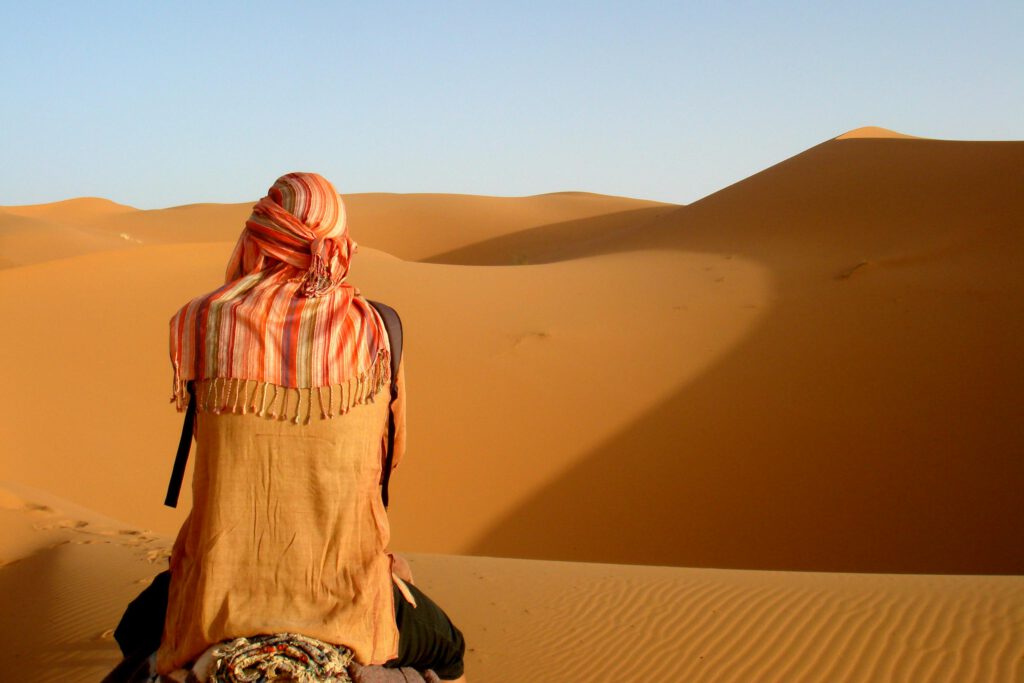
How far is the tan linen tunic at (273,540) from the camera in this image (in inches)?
99.0

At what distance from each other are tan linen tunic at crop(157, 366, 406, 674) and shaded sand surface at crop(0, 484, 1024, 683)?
1.90 meters

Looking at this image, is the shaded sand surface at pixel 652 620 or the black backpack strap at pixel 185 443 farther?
the shaded sand surface at pixel 652 620

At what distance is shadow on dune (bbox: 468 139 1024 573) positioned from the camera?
8859mm

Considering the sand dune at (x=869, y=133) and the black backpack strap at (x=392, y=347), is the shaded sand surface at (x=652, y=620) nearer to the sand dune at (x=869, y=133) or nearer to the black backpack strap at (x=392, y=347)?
the black backpack strap at (x=392, y=347)

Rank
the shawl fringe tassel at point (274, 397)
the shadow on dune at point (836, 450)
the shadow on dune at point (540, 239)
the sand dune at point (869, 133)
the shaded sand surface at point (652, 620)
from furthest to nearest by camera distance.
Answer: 1. the shadow on dune at point (540, 239)
2. the sand dune at point (869, 133)
3. the shadow on dune at point (836, 450)
4. the shaded sand surface at point (652, 620)
5. the shawl fringe tassel at point (274, 397)

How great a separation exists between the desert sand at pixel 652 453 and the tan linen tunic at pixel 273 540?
6.38 ft

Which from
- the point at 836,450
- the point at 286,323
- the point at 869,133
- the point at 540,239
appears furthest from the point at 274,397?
the point at 540,239

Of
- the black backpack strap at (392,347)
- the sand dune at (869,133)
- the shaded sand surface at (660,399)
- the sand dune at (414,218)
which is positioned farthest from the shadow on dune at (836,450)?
the sand dune at (414,218)

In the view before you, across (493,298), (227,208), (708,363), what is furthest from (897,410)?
(227,208)

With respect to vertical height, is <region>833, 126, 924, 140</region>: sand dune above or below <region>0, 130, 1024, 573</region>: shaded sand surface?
above

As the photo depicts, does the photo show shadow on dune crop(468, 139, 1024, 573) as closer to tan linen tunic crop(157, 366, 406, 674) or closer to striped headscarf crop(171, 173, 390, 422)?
tan linen tunic crop(157, 366, 406, 674)

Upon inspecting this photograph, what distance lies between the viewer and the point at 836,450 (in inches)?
393

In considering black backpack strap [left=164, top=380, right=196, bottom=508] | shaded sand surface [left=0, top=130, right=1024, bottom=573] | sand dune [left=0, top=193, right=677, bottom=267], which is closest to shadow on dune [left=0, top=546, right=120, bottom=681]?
black backpack strap [left=164, top=380, right=196, bottom=508]

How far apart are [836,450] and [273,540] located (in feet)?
27.7
